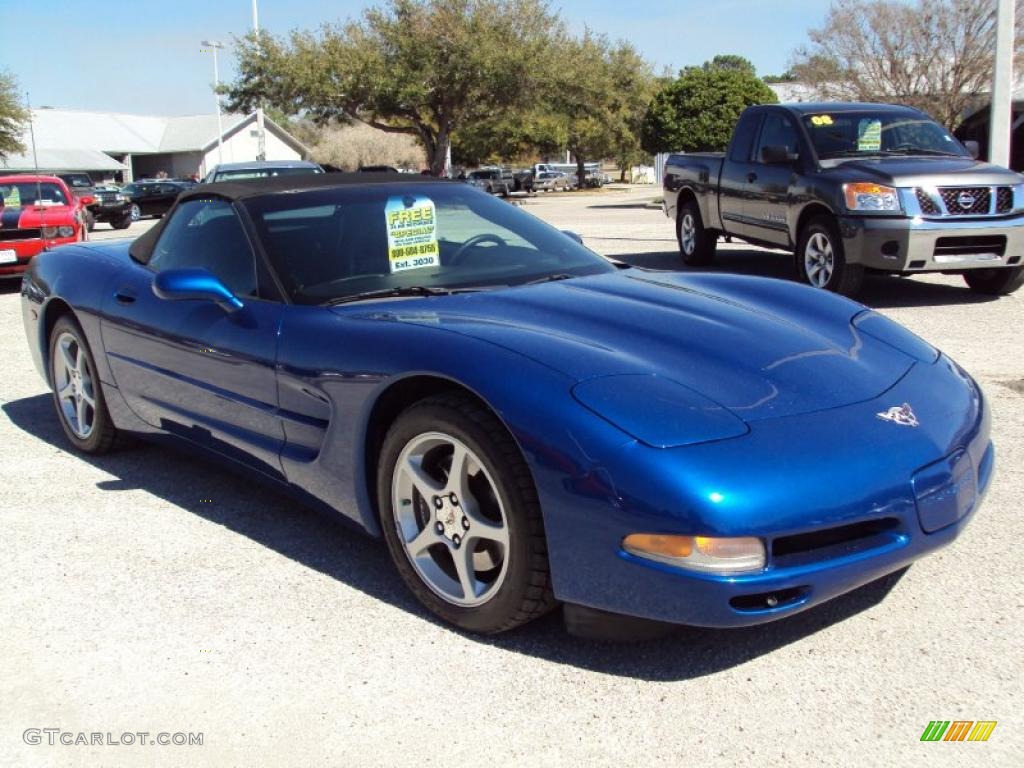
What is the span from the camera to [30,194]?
14.0 m

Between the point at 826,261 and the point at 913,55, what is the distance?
25.9m

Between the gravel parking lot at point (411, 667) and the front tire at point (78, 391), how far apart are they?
2.67 ft

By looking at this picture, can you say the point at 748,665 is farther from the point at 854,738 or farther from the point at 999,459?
the point at 999,459

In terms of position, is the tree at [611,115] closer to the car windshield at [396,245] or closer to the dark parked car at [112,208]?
the dark parked car at [112,208]

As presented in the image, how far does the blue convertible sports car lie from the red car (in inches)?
354

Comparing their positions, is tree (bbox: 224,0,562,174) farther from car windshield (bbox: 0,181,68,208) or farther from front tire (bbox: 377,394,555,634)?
front tire (bbox: 377,394,555,634)

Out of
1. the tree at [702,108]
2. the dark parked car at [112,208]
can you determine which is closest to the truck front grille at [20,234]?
the dark parked car at [112,208]

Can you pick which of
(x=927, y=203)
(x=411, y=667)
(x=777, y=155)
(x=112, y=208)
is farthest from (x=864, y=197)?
(x=112, y=208)

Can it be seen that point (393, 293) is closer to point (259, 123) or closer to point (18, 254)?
point (18, 254)

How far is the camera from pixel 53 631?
326cm

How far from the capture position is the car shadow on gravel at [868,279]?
30.0 ft

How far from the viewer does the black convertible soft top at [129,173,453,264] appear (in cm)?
420

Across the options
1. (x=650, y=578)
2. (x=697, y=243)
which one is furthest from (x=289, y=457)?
(x=697, y=243)

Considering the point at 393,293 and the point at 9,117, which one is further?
the point at 9,117
